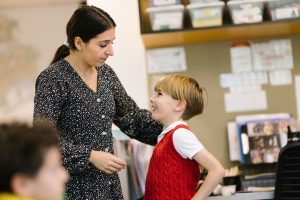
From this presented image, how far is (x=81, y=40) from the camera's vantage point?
185 centimetres

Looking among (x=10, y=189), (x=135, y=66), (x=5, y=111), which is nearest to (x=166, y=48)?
(x=135, y=66)

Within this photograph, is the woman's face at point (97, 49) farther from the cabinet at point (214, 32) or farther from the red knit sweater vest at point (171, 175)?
the cabinet at point (214, 32)

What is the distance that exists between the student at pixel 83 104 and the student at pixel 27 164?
808 millimetres

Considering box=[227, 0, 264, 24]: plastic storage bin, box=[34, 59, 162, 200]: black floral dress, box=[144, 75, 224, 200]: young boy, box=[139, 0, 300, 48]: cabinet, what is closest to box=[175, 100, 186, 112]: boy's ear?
box=[144, 75, 224, 200]: young boy

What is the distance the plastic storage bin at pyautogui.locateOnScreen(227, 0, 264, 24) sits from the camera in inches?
109

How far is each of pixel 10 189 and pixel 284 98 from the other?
7.49 ft

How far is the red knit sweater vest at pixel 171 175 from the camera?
1837 millimetres

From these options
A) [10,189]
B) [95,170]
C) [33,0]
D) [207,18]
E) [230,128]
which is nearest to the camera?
[10,189]

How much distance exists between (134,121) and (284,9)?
112 cm

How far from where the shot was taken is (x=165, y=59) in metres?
2.98

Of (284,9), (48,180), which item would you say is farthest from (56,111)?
(284,9)

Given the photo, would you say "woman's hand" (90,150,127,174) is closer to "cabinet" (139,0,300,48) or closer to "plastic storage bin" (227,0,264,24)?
"cabinet" (139,0,300,48)

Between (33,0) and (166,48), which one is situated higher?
(33,0)

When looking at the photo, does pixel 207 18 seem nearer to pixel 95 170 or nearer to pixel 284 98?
pixel 284 98
